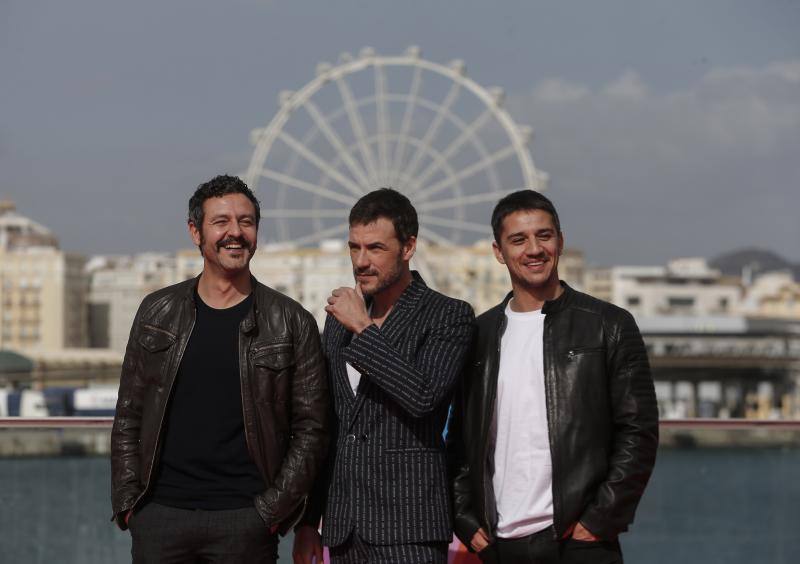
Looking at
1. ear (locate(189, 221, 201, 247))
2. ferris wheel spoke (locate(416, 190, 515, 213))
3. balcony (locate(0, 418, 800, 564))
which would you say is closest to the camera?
ear (locate(189, 221, 201, 247))

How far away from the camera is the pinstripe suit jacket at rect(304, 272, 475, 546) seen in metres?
3.45

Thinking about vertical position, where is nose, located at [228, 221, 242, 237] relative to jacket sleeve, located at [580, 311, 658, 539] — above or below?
above

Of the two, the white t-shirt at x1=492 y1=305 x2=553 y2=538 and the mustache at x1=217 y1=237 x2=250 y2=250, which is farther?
the mustache at x1=217 y1=237 x2=250 y2=250

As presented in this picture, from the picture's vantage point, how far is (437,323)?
3584 millimetres

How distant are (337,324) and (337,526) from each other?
55 centimetres

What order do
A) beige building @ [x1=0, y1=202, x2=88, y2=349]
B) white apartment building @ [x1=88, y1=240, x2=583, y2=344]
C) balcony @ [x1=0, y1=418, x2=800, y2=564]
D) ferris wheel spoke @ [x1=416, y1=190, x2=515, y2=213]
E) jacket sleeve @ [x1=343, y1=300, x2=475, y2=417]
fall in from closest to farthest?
jacket sleeve @ [x1=343, y1=300, x2=475, y2=417] → balcony @ [x1=0, y1=418, x2=800, y2=564] → ferris wheel spoke @ [x1=416, y1=190, x2=515, y2=213] → white apartment building @ [x1=88, y1=240, x2=583, y2=344] → beige building @ [x1=0, y1=202, x2=88, y2=349]

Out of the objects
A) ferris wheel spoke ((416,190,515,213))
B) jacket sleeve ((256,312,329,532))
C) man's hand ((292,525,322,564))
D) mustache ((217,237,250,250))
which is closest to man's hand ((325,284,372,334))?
jacket sleeve ((256,312,329,532))

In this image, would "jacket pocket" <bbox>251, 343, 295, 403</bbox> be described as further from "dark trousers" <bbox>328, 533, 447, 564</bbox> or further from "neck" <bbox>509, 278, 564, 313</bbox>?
"neck" <bbox>509, 278, 564, 313</bbox>

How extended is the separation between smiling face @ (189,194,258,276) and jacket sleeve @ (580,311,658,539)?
1.02 meters

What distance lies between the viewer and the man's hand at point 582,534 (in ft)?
11.5

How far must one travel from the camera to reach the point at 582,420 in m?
3.53

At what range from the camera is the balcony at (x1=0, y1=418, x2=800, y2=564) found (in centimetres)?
487

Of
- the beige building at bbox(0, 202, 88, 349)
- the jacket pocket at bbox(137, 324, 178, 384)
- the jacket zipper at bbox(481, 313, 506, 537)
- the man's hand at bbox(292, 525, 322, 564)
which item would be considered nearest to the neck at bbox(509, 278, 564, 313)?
the jacket zipper at bbox(481, 313, 506, 537)

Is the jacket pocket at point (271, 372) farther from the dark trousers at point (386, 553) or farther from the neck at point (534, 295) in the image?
the neck at point (534, 295)
